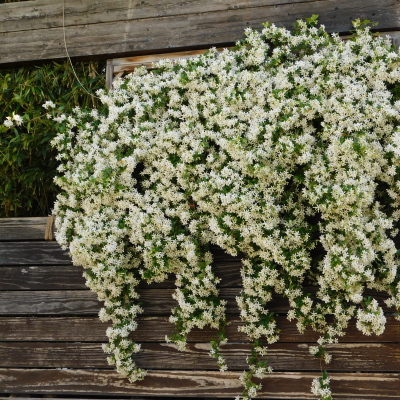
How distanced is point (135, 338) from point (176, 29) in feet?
7.88

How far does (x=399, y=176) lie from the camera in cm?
240

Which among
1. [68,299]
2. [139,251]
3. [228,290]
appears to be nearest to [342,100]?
[228,290]

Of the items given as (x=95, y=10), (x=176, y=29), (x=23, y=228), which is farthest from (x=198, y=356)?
(x=95, y=10)

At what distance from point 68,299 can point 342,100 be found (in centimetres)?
234

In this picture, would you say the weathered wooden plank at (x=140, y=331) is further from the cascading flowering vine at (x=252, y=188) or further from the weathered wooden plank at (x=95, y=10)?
the weathered wooden plank at (x=95, y=10)

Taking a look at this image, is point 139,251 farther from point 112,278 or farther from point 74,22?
point 74,22

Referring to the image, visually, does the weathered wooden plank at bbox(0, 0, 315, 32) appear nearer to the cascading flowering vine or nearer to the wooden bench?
the cascading flowering vine

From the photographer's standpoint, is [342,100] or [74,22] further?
[74,22]

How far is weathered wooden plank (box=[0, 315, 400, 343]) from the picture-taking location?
8.59 ft

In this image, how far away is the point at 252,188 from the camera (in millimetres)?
2488

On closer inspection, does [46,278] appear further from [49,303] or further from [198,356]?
[198,356]

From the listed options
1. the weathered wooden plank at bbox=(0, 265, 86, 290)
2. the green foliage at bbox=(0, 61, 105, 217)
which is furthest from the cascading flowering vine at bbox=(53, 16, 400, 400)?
the green foliage at bbox=(0, 61, 105, 217)

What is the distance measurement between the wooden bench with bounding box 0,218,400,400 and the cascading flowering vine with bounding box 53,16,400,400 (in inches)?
4.8

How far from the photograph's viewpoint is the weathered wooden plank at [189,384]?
2.57 metres
